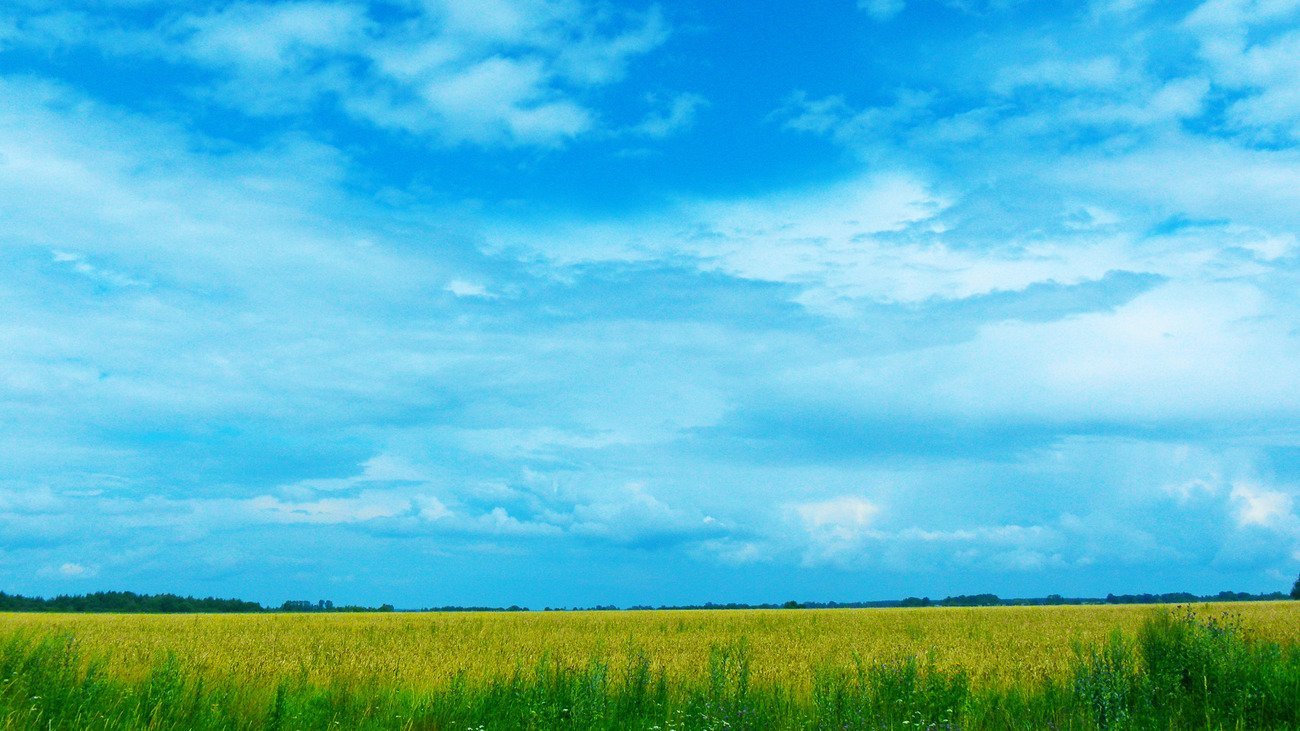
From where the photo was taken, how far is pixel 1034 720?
32.1 ft

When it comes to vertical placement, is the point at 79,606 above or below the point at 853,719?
below

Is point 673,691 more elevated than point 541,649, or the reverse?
point 673,691

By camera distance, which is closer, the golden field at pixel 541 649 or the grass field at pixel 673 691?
the grass field at pixel 673 691

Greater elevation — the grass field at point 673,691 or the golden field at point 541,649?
the grass field at point 673,691

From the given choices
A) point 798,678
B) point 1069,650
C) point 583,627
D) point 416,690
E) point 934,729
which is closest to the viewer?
point 934,729

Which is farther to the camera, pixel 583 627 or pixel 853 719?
pixel 583 627

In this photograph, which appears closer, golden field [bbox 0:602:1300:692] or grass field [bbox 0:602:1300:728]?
grass field [bbox 0:602:1300:728]

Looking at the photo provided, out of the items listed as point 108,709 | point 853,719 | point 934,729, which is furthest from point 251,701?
point 934,729

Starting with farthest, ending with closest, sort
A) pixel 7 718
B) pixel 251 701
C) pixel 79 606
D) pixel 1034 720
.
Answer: pixel 79 606 → pixel 251 701 → pixel 1034 720 → pixel 7 718

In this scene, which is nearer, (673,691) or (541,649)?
(673,691)

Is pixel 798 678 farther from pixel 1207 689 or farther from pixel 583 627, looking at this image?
pixel 583 627

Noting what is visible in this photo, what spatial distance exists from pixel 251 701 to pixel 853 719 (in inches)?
293

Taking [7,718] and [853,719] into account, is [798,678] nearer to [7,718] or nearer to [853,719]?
→ [853,719]

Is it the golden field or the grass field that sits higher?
the grass field
